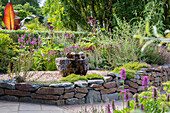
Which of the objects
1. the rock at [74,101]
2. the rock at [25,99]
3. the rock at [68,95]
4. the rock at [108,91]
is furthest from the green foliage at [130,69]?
the rock at [25,99]

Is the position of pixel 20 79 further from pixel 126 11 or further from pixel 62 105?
pixel 126 11

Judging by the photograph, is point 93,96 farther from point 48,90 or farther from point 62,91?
point 48,90

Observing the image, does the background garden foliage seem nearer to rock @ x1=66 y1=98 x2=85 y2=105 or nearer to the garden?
the garden

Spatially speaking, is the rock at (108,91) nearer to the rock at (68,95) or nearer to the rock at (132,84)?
the rock at (132,84)

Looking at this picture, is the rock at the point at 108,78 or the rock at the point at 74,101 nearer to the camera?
the rock at the point at 74,101

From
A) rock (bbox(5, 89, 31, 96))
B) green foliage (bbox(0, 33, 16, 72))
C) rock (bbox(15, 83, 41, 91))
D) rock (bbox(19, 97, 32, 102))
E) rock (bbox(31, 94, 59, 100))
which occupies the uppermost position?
green foliage (bbox(0, 33, 16, 72))

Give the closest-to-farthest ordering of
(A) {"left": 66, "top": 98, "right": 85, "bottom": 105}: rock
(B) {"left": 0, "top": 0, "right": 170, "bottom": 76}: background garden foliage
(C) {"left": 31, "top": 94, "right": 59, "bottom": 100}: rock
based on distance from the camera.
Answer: (C) {"left": 31, "top": 94, "right": 59, "bottom": 100}: rock, (A) {"left": 66, "top": 98, "right": 85, "bottom": 105}: rock, (B) {"left": 0, "top": 0, "right": 170, "bottom": 76}: background garden foliage

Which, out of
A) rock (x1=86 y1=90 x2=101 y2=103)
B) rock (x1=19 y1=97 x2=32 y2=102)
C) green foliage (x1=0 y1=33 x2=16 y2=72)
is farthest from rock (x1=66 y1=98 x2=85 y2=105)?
green foliage (x1=0 y1=33 x2=16 y2=72)

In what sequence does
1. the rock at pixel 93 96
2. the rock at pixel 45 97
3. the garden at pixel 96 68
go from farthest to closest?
the rock at pixel 93 96, the rock at pixel 45 97, the garden at pixel 96 68

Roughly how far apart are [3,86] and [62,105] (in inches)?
49.3

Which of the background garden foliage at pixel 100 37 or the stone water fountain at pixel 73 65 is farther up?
the background garden foliage at pixel 100 37

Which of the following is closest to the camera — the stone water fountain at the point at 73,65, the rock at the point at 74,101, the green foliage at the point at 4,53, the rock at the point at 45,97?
the rock at the point at 45,97

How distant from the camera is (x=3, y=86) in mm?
3826

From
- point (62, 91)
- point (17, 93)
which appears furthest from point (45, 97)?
point (17, 93)
